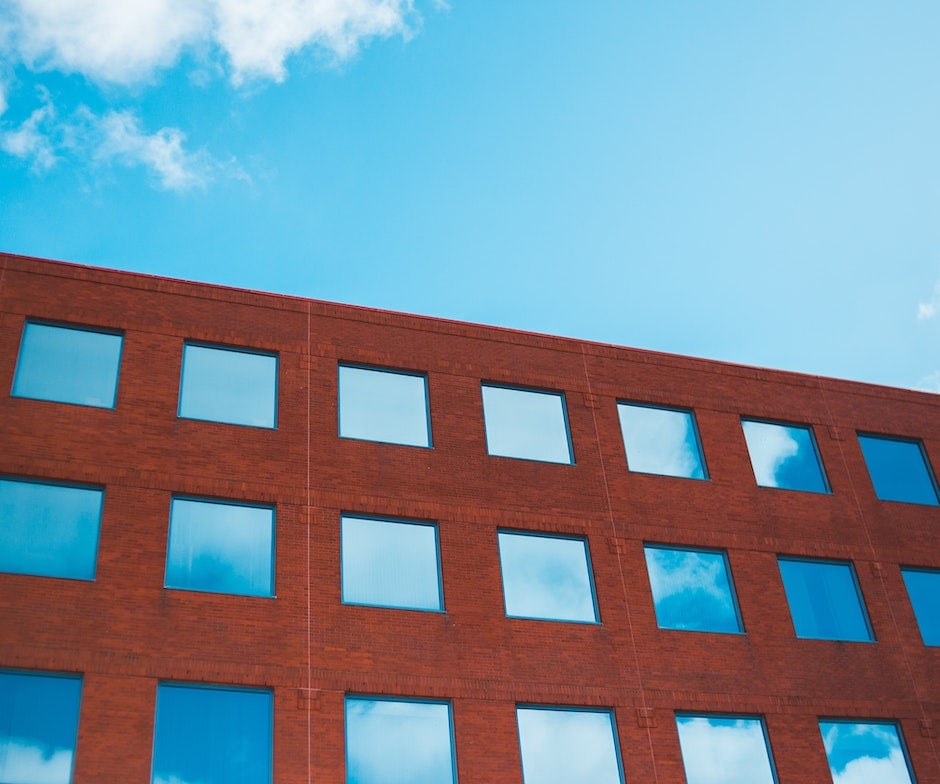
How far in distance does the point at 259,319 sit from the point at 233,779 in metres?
9.89

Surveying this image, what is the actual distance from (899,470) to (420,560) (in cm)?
1335

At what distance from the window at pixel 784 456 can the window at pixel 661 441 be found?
1483mm

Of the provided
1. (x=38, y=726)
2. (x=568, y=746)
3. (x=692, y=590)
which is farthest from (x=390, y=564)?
(x=38, y=726)

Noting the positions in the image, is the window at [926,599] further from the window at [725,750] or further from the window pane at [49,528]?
the window pane at [49,528]

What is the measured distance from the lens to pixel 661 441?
2742 centimetres

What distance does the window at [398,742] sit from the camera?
20.9m

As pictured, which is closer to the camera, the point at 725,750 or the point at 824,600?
the point at 725,750

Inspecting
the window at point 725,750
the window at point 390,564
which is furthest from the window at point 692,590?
the window at point 390,564

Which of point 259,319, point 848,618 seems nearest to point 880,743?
point 848,618

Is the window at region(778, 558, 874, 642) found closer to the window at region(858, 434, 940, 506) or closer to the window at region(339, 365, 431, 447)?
the window at region(858, 434, 940, 506)

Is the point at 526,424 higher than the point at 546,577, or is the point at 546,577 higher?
the point at 526,424

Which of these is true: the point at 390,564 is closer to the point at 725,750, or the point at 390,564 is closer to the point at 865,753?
the point at 725,750

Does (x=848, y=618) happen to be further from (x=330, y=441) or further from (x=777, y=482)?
(x=330, y=441)

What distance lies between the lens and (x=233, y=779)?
1983cm
